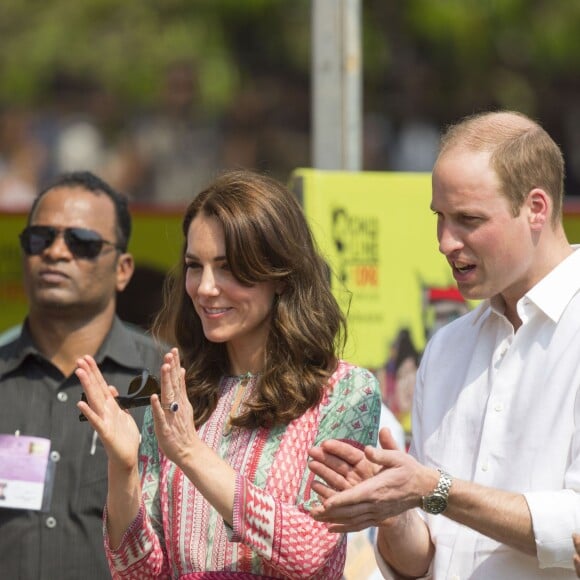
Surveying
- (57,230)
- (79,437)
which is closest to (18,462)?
(79,437)

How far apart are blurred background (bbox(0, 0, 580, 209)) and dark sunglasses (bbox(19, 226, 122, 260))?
7289 mm

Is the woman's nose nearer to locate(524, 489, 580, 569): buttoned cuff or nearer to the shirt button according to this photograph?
locate(524, 489, 580, 569): buttoned cuff

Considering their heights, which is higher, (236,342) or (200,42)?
(200,42)

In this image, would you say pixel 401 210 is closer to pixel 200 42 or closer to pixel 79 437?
pixel 79 437

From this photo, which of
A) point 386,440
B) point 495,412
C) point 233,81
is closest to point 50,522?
point 386,440

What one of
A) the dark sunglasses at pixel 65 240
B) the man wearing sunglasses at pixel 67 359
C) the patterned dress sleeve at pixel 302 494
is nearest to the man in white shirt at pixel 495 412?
the patterned dress sleeve at pixel 302 494

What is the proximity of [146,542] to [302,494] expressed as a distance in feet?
1.32

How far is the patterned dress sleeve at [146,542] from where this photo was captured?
3094mm

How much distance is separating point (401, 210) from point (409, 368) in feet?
1.90

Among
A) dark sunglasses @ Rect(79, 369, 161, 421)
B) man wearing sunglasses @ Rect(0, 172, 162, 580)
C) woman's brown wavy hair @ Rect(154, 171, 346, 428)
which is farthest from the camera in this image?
man wearing sunglasses @ Rect(0, 172, 162, 580)

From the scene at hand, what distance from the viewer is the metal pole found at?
501cm

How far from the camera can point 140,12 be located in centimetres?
1410

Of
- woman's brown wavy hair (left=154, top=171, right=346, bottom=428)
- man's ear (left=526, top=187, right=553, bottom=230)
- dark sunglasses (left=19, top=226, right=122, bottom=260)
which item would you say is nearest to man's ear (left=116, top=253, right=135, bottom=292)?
dark sunglasses (left=19, top=226, right=122, bottom=260)

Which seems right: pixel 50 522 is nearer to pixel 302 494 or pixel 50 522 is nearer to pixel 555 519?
pixel 302 494
